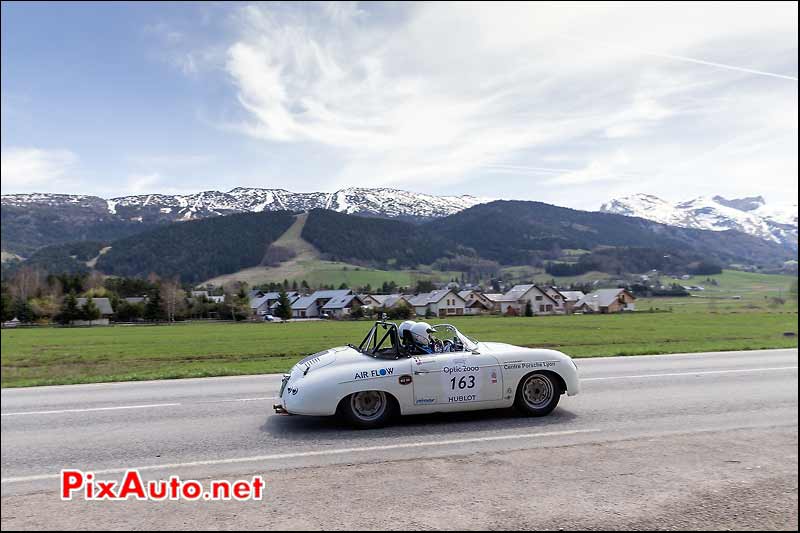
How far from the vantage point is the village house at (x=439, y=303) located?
31.2ft

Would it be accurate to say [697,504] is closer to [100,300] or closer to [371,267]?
[100,300]

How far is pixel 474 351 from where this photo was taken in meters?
8.66

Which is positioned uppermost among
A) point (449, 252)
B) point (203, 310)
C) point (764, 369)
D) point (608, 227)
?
point (608, 227)

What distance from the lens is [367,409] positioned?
8.10 meters

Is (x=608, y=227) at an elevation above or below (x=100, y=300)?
above

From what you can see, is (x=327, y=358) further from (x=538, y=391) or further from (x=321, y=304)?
(x=538, y=391)

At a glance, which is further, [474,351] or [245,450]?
[474,351]

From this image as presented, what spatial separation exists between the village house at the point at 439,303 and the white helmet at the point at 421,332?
65 cm

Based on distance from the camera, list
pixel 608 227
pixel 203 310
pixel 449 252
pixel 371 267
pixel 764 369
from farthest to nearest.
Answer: pixel 608 227
pixel 449 252
pixel 764 369
pixel 371 267
pixel 203 310

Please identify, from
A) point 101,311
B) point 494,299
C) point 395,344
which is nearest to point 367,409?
point 395,344

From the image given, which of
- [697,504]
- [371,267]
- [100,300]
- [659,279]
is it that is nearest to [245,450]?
[100,300]

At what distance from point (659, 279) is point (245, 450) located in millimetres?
14937

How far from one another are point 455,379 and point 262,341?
3.13m

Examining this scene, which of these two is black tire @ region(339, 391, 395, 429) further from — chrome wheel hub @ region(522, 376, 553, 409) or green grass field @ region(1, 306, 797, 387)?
chrome wheel hub @ region(522, 376, 553, 409)
